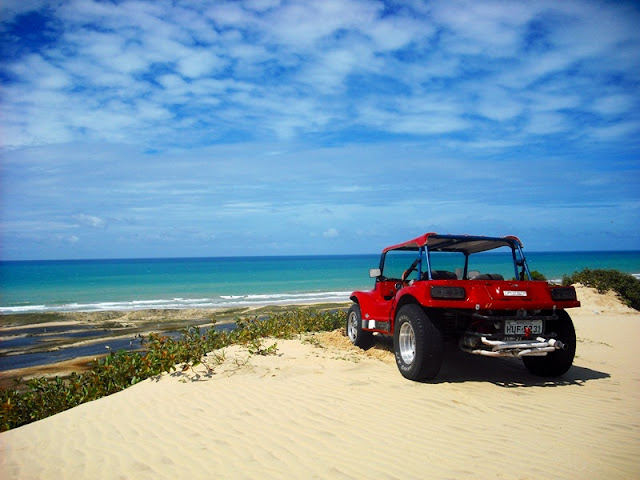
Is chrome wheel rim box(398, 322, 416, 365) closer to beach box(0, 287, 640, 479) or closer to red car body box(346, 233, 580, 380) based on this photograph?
red car body box(346, 233, 580, 380)

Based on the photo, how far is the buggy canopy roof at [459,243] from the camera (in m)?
7.65

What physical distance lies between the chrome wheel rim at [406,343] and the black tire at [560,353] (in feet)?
6.79

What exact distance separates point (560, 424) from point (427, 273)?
2.96 meters

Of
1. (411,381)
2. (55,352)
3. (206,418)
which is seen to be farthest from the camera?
(55,352)

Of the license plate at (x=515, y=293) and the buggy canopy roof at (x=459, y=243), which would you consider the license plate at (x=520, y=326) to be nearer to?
the license plate at (x=515, y=293)

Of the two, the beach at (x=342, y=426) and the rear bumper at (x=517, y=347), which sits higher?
the rear bumper at (x=517, y=347)

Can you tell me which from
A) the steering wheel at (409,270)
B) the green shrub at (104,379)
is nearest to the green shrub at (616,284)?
the steering wheel at (409,270)

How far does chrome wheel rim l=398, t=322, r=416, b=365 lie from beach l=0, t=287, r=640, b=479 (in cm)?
41

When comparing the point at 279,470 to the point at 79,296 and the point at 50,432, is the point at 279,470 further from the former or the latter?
the point at 79,296

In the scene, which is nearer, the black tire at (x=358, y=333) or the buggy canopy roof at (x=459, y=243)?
the buggy canopy roof at (x=459, y=243)

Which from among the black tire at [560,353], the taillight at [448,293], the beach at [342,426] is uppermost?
the taillight at [448,293]

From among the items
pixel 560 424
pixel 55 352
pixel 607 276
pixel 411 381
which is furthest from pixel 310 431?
pixel 607 276

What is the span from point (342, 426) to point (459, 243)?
4.42 meters

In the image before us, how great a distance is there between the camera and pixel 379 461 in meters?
4.23
